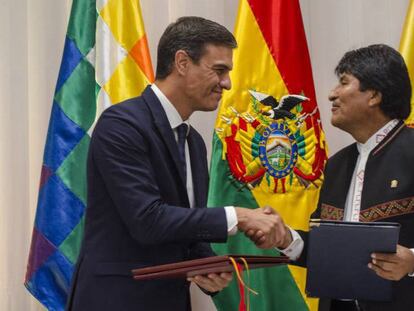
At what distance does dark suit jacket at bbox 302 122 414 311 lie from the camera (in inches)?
96.7

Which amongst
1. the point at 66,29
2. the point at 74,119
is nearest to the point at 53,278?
the point at 74,119

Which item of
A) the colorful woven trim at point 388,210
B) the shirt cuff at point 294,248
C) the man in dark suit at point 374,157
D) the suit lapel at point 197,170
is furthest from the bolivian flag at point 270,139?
the suit lapel at point 197,170

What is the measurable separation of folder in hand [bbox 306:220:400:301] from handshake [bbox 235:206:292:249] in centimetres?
11

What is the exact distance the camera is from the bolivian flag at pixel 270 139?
3340 mm

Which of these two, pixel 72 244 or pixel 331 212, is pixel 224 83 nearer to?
pixel 331 212

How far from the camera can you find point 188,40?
2314mm

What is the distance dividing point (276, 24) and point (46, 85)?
1.18 metres

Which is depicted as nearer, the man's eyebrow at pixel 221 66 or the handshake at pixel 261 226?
the handshake at pixel 261 226

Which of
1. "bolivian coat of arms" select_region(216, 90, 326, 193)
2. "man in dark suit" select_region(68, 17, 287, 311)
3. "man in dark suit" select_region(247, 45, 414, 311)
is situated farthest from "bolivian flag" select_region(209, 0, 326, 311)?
"man in dark suit" select_region(68, 17, 287, 311)

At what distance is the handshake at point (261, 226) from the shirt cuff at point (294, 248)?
0.37m

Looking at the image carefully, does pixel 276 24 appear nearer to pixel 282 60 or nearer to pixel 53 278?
pixel 282 60

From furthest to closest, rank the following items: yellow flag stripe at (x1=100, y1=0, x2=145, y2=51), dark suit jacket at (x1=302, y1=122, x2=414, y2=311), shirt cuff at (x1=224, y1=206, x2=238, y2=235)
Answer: yellow flag stripe at (x1=100, y1=0, x2=145, y2=51) → dark suit jacket at (x1=302, y1=122, x2=414, y2=311) → shirt cuff at (x1=224, y1=206, x2=238, y2=235)

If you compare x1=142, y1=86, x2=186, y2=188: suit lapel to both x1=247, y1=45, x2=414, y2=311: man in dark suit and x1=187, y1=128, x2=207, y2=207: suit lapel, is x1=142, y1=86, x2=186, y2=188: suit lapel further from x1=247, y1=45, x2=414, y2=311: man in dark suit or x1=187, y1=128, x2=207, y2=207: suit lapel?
x1=247, y1=45, x2=414, y2=311: man in dark suit

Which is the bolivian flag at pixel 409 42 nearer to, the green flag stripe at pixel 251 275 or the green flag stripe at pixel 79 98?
the green flag stripe at pixel 251 275
